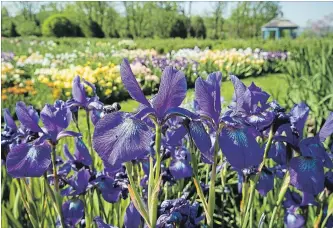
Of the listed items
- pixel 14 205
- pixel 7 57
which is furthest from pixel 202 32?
pixel 14 205

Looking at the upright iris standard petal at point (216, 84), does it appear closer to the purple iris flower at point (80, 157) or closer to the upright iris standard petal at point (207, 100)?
the upright iris standard petal at point (207, 100)

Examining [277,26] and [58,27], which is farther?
[277,26]

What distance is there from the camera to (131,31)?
23.5m

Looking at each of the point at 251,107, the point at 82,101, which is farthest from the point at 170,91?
the point at 82,101

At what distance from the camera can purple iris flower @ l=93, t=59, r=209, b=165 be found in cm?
62

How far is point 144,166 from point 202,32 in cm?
2376

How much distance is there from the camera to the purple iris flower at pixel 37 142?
0.82 m

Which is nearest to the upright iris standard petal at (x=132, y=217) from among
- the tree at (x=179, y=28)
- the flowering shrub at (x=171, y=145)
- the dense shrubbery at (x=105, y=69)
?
the flowering shrub at (x=171, y=145)

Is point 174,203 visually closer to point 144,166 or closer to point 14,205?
point 144,166

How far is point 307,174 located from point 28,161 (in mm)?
543

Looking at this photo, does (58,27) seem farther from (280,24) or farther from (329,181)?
(329,181)

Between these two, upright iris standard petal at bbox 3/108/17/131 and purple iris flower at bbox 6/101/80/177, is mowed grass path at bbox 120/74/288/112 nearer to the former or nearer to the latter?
upright iris standard petal at bbox 3/108/17/131

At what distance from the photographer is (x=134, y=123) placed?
2.10ft

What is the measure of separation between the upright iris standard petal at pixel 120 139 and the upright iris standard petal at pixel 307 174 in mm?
361
